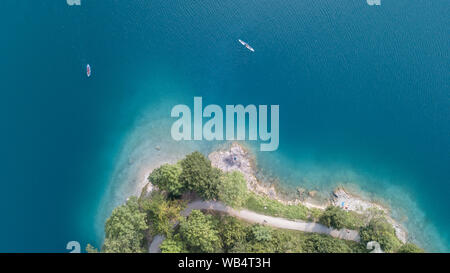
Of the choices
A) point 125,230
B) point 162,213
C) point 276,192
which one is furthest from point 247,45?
point 125,230

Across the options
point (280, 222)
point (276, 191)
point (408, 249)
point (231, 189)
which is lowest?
point (408, 249)

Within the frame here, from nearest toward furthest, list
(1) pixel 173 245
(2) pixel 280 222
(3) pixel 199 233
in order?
(3) pixel 199 233 < (1) pixel 173 245 < (2) pixel 280 222

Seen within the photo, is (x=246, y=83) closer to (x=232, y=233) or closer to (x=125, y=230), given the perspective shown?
(x=232, y=233)

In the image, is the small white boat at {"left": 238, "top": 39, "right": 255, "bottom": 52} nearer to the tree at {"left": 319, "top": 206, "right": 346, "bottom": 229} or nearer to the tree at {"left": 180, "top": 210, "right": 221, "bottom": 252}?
the tree at {"left": 180, "top": 210, "right": 221, "bottom": 252}

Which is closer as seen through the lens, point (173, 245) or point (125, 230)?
point (125, 230)

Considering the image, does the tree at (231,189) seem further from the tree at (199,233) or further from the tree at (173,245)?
the tree at (173,245)

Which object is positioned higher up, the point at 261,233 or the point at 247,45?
the point at 247,45
